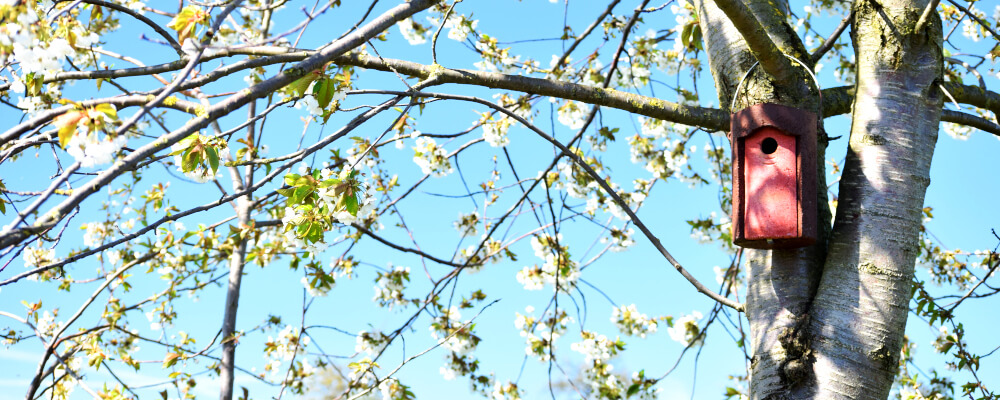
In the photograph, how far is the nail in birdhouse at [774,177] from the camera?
1701mm

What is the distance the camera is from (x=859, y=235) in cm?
170

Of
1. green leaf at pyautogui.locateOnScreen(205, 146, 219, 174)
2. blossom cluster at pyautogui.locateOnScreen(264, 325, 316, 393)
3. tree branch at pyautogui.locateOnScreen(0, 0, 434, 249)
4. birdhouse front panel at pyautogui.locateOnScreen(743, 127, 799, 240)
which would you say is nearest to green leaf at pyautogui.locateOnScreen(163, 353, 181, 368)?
blossom cluster at pyautogui.locateOnScreen(264, 325, 316, 393)

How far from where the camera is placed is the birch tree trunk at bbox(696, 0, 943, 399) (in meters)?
1.63

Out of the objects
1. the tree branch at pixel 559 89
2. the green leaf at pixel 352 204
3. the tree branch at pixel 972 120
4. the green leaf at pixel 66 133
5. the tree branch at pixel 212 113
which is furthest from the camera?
the tree branch at pixel 972 120

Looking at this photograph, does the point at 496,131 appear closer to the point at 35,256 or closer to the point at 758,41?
the point at 758,41

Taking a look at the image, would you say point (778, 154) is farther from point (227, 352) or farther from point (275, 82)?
point (227, 352)

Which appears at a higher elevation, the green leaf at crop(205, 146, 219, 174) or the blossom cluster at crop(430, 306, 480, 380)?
the blossom cluster at crop(430, 306, 480, 380)

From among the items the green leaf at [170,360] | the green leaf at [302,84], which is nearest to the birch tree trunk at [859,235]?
the green leaf at [302,84]

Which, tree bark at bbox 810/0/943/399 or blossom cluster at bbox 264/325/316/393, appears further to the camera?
blossom cluster at bbox 264/325/316/393

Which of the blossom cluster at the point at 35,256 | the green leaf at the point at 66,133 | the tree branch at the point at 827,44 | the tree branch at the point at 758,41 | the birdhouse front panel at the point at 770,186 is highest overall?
the blossom cluster at the point at 35,256

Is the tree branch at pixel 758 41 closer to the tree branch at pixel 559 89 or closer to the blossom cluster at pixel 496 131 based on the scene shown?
the tree branch at pixel 559 89

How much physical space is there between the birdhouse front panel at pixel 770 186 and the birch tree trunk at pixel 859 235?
0.45 feet

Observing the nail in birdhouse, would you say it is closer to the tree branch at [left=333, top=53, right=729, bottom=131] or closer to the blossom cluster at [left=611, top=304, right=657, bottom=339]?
the tree branch at [left=333, top=53, right=729, bottom=131]

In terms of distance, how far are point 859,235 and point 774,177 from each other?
0.24 metres
